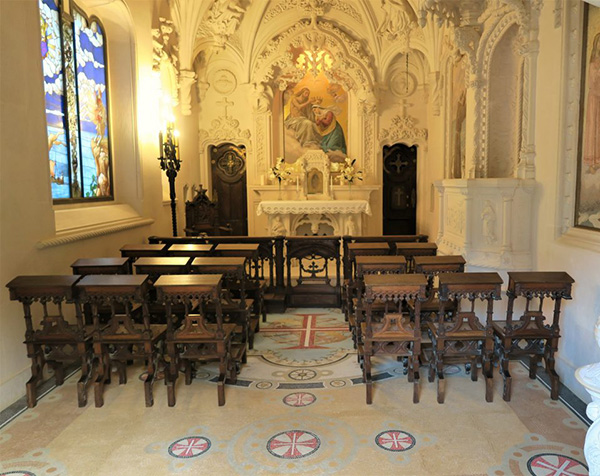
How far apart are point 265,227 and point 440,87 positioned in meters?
5.35

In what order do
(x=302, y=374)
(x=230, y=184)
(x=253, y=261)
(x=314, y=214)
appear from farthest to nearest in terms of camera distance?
1. (x=230, y=184)
2. (x=314, y=214)
3. (x=253, y=261)
4. (x=302, y=374)

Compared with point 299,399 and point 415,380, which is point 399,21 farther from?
point 299,399

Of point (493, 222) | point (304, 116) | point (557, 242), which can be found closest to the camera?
point (557, 242)

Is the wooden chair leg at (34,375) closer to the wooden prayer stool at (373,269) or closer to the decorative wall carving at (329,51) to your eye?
the wooden prayer stool at (373,269)

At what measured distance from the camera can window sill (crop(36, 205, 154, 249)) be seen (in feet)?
17.7

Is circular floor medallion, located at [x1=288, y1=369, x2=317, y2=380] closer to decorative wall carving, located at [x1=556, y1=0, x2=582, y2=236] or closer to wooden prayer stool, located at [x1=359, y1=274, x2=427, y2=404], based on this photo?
wooden prayer stool, located at [x1=359, y1=274, x2=427, y2=404]

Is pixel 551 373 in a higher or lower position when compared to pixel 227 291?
lower

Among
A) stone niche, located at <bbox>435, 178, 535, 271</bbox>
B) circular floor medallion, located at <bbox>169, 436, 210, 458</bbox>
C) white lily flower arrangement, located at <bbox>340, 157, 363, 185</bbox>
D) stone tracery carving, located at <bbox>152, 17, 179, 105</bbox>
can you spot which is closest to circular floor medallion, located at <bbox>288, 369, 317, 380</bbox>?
circular floor medallion, located at <bbox>169, 436, 210, 458</bbox>

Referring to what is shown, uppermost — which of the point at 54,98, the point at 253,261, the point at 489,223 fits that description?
the point at 54,98

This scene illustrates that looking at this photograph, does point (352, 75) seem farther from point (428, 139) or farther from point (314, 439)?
point (314, 439)

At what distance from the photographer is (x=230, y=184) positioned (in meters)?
12.8

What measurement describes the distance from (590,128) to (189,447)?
436cm

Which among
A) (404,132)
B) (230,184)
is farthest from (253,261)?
(404,132)

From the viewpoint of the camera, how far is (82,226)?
6031 millimetres
